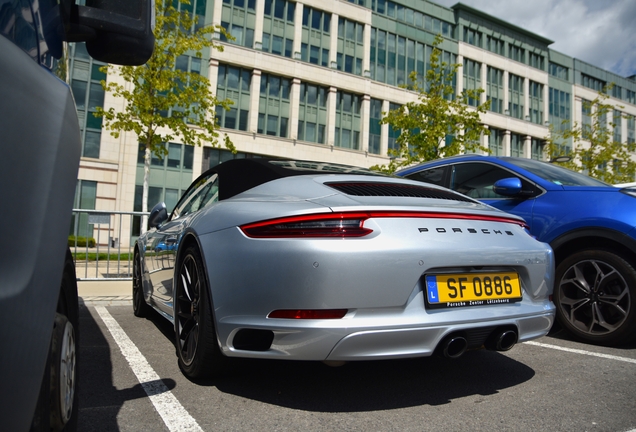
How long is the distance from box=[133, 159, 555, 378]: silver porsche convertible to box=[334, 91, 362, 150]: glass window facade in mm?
29225

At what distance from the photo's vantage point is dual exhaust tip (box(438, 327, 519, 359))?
238 cm

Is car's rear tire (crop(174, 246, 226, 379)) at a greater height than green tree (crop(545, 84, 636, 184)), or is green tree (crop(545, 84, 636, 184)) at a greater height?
green tree (crop(545, 84, 636, 184))

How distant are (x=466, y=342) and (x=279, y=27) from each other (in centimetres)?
3077

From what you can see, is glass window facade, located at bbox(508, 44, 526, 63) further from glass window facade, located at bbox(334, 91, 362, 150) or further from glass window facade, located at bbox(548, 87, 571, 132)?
glass window facade, located at bbox(334, 91, 362, 150)

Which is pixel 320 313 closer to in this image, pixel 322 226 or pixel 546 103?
pixel 322 226

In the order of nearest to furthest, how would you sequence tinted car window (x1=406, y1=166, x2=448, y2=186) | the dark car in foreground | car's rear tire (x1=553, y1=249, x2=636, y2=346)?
the dark car in foreground → car's rear tire (x1=553, y1=249, x2=636, y2=346) → tinted car window (x1=406, y1=166, x2=448, y2=186)

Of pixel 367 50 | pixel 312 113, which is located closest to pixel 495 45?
pixel 367 50

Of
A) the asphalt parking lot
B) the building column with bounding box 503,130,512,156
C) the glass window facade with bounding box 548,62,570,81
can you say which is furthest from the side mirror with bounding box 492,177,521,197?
the glass window facade with bounding box 548,62,570,81

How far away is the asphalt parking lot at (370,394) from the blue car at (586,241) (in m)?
0.34

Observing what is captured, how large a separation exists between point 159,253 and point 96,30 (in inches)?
97.7

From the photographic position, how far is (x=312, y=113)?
31281 millimetres

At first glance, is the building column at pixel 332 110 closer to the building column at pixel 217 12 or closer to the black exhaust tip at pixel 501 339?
the building column at pixel 217 12

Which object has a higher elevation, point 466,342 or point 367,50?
point 367,50

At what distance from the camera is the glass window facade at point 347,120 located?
31953mm
